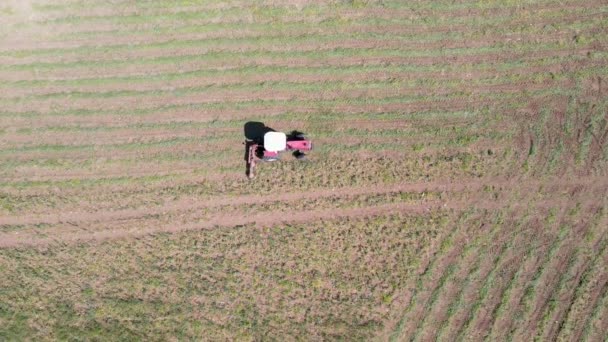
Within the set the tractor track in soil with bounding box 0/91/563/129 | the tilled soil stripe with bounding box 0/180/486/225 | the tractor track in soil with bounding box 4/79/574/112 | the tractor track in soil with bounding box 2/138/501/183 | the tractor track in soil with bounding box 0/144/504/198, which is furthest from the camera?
the tractor track in soil with bounding box 4/79/574/112

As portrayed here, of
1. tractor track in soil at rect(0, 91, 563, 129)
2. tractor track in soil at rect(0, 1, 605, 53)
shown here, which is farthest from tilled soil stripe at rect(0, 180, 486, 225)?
tractor track in soil at rect(0, 1, 605, 53)

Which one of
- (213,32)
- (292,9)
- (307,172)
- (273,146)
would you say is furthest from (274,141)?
(292,9)

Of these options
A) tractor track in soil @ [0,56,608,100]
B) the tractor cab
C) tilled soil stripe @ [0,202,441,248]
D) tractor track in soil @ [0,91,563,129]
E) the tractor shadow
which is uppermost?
tractor track in soil @ [0,56,608,100]

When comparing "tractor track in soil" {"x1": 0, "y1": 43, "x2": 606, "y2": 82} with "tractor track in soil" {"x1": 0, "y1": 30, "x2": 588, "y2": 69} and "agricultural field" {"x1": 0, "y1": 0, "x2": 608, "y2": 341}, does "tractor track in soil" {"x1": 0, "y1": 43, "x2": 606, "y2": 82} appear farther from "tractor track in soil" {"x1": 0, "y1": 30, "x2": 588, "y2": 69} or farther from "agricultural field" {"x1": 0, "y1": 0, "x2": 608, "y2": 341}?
"tractor track in soil" {"x1": 0, "y1": 30, "x2": 588, "y2": 69}

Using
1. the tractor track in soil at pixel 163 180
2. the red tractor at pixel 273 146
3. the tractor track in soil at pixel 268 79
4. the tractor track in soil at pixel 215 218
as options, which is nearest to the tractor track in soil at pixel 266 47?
the tractor track in soil at pixel 268 79

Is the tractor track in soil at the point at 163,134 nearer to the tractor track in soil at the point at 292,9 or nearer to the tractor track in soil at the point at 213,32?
the tractor track in soil at the point at 213,32

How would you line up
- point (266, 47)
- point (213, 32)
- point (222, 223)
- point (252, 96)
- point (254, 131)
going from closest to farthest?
point (222, 223), point (254, 131), point (252, 96), point (266, 47), point (213, 32)

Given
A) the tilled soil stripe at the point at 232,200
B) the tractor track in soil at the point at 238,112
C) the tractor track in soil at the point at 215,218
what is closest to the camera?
the tractor track in soil at the point at 215,218

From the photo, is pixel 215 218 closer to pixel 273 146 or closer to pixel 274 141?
pixel 273 146
